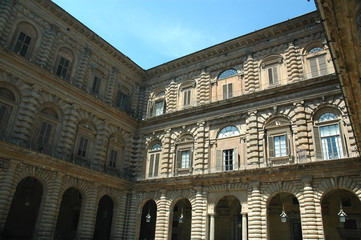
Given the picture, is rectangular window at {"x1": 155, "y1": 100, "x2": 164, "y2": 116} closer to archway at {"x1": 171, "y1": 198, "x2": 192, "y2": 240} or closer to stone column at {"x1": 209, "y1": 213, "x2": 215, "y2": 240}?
archway at {"x1": 171, "y1": 198, "x2": 192, "y2": 240}

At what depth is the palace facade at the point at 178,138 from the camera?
66.4 ft

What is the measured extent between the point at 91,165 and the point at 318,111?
1775 cm

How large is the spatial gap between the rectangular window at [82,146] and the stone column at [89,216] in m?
2.61

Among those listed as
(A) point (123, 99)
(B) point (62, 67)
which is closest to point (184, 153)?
(A) point (123, 99)

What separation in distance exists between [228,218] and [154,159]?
825cm

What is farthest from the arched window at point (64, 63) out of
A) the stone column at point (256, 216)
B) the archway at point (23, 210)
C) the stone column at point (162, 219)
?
the stone column at point (256, 216)

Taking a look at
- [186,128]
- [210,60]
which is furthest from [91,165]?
[210,60]

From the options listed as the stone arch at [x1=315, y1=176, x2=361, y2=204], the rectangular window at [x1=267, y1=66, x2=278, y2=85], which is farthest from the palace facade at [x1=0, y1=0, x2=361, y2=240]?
the rectangular window at [x1=267, y1=66, x2=278, y2=85]

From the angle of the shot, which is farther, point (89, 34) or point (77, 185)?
point (89, 34)

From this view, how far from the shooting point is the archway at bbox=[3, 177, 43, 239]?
24.6 m

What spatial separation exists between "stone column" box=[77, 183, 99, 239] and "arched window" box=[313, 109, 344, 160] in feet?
54.9

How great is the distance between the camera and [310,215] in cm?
1853

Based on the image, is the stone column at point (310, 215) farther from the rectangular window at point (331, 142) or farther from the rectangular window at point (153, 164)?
the rectangular window at point (153, 164)

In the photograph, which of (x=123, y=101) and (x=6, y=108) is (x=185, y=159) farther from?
(x=6, y=108)
